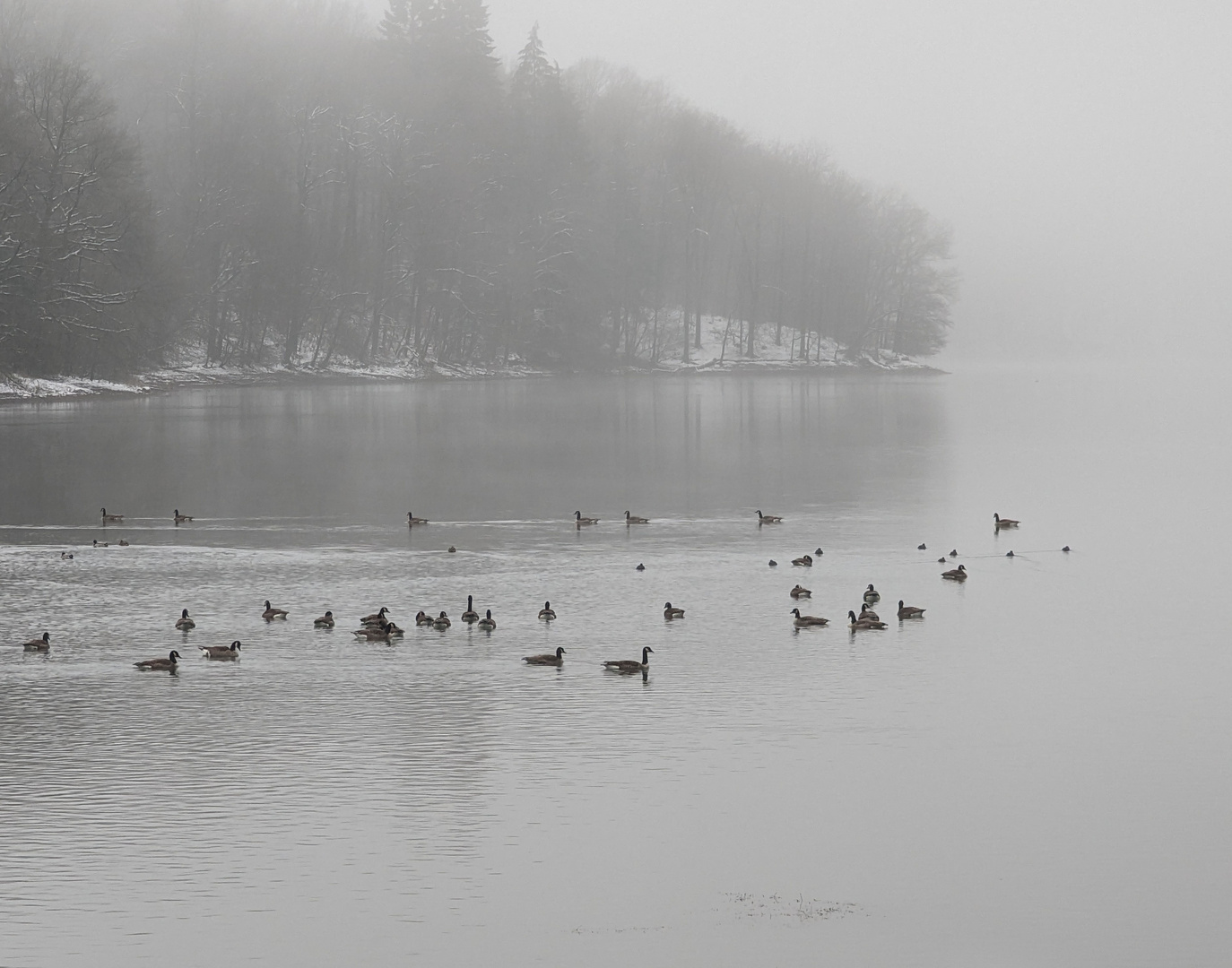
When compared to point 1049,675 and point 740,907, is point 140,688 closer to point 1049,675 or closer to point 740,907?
point 740,907

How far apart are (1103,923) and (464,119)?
105 metres

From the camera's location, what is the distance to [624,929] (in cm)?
1235

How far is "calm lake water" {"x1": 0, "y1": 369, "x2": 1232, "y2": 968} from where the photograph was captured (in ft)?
40.9

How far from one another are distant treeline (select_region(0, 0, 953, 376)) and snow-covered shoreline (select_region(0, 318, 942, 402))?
1.12m

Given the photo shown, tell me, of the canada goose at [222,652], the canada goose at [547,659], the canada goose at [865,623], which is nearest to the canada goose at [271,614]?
the canada goose at [222,652]

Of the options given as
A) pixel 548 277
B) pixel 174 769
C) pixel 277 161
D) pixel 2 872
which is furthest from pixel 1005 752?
pixel 548 277

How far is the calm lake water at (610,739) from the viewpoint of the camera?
491 inches

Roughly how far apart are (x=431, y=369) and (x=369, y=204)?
1951 cm

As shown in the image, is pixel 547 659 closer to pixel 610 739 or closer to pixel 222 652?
pixel 610 739

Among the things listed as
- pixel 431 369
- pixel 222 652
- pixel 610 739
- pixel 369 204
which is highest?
pixel 369 204

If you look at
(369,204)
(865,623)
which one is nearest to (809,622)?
(865,623)

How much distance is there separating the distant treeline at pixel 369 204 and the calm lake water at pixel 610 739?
32546 millimetres

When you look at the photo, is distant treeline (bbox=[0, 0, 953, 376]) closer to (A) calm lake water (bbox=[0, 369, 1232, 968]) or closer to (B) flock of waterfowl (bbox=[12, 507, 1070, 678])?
(A) calm lake water (bbox=[0, 369, 1232, 968])

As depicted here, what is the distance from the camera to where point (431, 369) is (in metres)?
109
